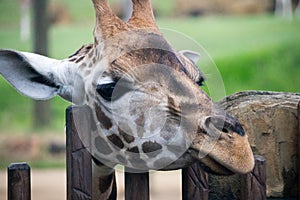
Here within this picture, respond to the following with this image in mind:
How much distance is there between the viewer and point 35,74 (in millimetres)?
2330

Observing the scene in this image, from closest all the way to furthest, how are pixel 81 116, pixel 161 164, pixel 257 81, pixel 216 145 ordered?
1. pixel 216 145
2. pixel 161 164
3. pixel 81 116
4. pixel 257 81

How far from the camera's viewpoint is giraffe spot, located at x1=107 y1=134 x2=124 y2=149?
213cm

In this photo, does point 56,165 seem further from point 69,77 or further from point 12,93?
point 69,77

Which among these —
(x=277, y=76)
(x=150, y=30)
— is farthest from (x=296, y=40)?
(x=150, y=30)

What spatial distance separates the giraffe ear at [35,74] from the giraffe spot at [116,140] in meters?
0.25

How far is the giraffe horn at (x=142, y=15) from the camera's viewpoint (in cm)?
226

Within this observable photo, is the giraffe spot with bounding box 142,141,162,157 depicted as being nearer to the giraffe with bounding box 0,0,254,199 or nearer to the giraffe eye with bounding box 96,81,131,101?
the giraffe with bounding box 0,0,254,199

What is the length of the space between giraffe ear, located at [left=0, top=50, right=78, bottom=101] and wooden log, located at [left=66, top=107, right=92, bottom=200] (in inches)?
4.3

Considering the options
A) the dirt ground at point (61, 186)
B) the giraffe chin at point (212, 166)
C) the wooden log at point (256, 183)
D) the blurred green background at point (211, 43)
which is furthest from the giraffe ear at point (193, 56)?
the blurred green background at point (211, 43)

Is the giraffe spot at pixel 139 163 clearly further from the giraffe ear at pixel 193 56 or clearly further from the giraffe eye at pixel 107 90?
the giraffe ear at pixel 193 56

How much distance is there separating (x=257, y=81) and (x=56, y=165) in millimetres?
3982

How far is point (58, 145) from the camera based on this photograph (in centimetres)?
1055

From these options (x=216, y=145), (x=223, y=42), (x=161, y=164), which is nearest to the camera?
(x=216, y=145)

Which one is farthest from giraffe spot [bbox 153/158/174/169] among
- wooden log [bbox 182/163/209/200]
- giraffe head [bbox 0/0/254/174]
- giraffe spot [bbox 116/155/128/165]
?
wooden log [bbox 182/163/209/200]
